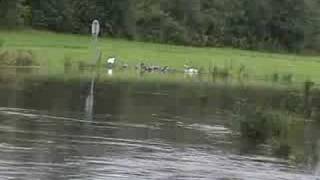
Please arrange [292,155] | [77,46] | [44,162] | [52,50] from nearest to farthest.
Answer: [44,162]
[292,155]
[52,50]
[77,46]

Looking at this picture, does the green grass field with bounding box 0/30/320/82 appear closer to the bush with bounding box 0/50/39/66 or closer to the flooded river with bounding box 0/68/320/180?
the bush with bounding box 0/50/39/66

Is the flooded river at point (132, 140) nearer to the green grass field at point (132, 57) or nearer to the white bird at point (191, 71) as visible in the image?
the green grass field at point (132, 57)

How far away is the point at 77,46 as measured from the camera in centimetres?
5675


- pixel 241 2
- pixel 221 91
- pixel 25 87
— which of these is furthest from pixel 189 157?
Answer: pixel 241 2

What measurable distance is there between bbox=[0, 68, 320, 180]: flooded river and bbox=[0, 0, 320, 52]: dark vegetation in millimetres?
42292

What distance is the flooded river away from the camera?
14.8m

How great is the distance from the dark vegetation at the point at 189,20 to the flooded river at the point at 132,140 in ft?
139

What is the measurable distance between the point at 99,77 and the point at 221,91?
5623mm

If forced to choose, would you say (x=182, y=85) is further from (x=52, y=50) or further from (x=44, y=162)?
(x=44, y=162)

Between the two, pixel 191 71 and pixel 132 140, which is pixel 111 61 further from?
pixel 132 140

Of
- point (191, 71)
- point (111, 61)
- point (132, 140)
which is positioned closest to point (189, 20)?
point (191, 71)

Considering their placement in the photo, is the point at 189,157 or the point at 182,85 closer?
the point at 189,157

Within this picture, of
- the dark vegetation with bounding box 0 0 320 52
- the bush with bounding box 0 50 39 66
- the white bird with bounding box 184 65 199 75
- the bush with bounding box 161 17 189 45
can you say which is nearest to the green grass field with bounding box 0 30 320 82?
the bush with bounding box 0 50 39 66

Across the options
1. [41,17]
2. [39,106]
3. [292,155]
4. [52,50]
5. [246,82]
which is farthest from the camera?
[41,17]
